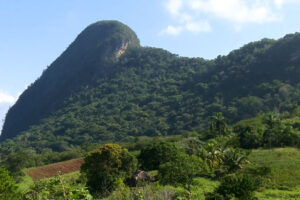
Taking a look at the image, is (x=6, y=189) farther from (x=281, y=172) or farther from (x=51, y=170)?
(x=51, y=170)

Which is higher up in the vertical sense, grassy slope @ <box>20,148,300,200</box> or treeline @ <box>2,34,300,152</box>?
treeline @ <box>2,34,300,152</box>

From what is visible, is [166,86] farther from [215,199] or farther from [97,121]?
[215,199]

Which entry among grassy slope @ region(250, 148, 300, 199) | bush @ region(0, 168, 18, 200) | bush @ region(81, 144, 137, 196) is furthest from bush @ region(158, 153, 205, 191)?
bush @ region(0, 168, 18, 200)

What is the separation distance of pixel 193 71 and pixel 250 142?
4180 inches

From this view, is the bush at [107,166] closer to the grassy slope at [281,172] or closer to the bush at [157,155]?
the bush at [157,155]

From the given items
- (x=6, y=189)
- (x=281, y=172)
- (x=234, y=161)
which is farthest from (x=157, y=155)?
(x=6, y=189)

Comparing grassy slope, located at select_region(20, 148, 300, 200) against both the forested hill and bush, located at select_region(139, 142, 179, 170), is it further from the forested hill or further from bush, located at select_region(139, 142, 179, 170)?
the forested hill

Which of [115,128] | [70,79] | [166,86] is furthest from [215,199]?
[70,79]

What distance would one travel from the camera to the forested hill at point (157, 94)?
102 m

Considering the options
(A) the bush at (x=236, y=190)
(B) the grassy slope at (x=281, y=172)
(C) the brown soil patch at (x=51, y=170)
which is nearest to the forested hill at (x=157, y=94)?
(B) the grassy slope at (x=281, y=172)

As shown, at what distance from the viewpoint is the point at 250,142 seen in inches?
1902

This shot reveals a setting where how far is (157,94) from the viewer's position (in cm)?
14338

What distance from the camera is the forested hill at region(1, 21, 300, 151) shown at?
336 feet

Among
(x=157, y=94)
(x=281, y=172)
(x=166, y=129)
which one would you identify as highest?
(x=157, y=94)
